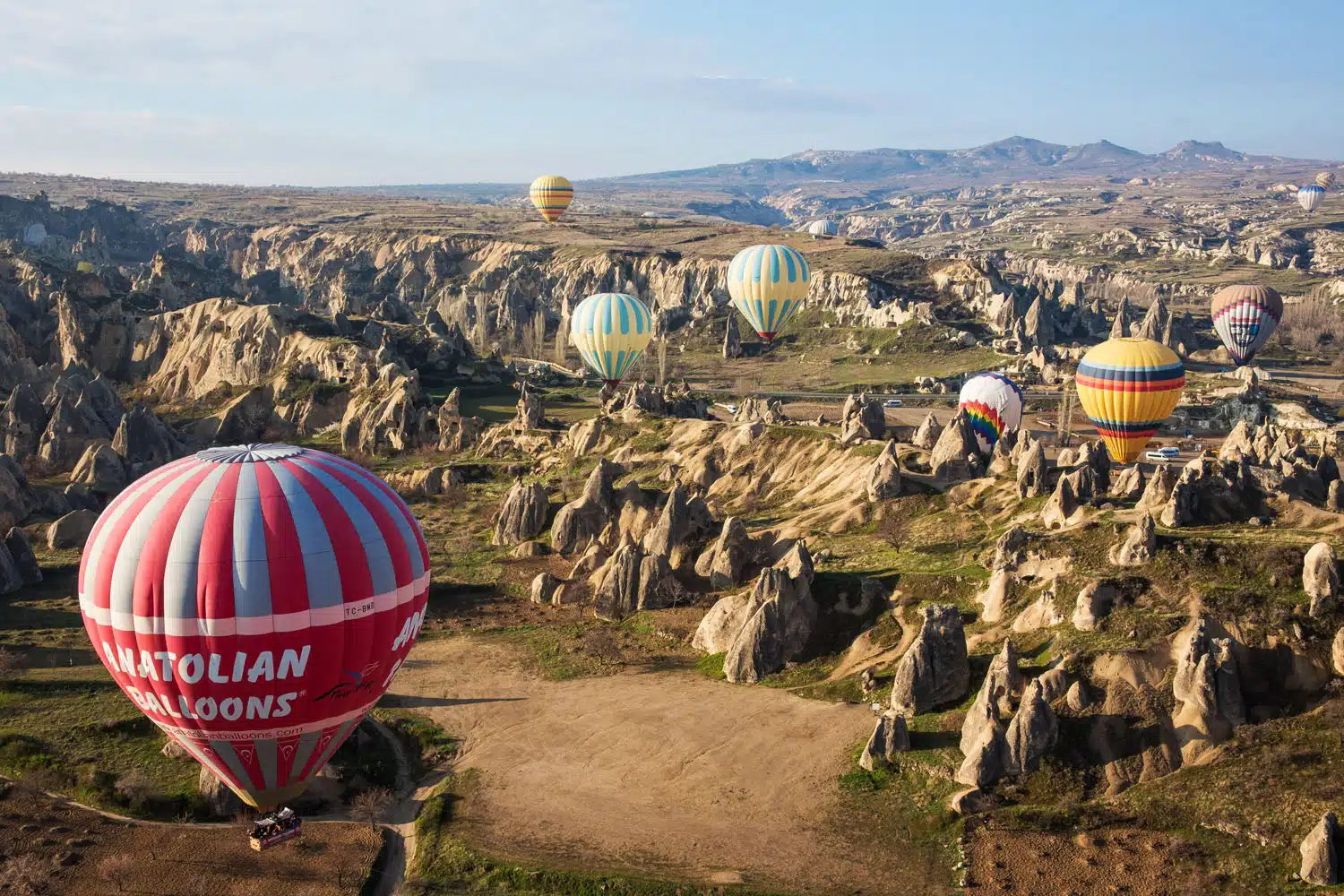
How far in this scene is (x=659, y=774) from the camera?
3722 cm

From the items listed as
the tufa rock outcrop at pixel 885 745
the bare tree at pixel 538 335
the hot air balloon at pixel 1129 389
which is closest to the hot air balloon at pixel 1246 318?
the hot air balloon at pixel 1129 389

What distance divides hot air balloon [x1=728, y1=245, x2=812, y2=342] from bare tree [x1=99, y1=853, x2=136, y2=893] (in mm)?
82453

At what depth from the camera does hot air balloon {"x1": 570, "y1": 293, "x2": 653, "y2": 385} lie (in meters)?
93.0

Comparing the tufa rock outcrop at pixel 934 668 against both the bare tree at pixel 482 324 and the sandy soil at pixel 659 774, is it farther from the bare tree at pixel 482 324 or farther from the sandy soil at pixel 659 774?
the bare tree at pixel 482 324

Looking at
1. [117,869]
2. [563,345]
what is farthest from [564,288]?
[117,869]

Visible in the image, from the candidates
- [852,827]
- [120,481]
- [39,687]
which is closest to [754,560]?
[852,827]

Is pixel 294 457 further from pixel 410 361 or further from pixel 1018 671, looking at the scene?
pixel 410 361

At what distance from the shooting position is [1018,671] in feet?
123

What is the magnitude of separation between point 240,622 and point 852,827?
750 inches

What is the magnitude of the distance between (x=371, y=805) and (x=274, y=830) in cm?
366

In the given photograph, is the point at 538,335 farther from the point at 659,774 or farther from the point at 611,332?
the point at 659,774

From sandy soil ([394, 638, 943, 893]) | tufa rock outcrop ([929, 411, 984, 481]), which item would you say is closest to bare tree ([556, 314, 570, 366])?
tufa rock outcrop ([929, 411, 984, 481])

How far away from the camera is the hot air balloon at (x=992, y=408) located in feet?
233

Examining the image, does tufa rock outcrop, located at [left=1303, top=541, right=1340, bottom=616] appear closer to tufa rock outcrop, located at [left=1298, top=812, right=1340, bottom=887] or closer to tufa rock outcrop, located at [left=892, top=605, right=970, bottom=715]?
tufa rock outcrop, located at [left=1298, top=812, right=1340, bottom=887]
